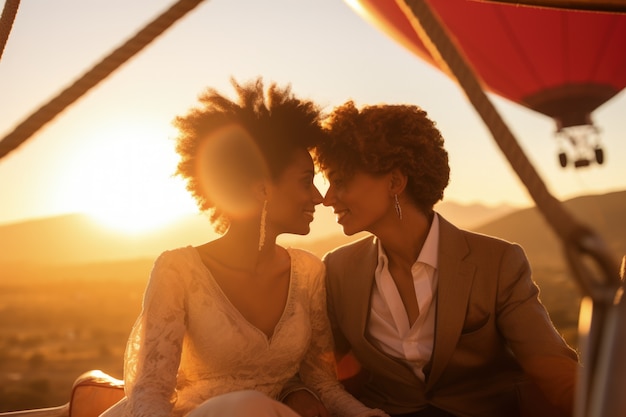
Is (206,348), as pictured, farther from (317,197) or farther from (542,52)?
(542,52)

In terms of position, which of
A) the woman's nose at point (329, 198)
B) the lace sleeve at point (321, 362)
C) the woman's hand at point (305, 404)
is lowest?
the woman's hand at point (305, 404)

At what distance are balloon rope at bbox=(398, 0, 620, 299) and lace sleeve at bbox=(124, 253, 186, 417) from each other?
1.69 meters

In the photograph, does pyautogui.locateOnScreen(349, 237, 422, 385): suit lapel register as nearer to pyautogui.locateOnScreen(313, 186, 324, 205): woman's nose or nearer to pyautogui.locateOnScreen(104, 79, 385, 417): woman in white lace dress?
pyautogui.locateOnScreen(104, 79, 385, 417): woman in white lace dress

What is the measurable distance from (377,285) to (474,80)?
206 centimetres

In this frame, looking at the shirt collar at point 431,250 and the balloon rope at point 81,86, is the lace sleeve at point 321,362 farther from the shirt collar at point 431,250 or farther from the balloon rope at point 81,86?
the balloon rope at point 81,86

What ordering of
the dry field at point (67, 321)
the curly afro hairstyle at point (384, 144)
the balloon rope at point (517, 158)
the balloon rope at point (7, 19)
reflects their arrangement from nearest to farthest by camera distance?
the balloon rope at point (517, 158), the balloon rope at point (7, 19), the curly afro hairstyle at point (384, 144), the dry field at point (67, 321)

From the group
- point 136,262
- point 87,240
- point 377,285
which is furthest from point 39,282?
point 377,285

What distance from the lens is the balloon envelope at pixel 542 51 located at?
36.4ft

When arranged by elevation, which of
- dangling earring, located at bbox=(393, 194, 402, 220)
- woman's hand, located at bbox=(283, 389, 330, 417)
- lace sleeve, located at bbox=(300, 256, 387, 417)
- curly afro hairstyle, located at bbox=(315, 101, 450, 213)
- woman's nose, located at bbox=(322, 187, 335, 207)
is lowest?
woman's hand, located at bbox=(283, 389, 330, 417)

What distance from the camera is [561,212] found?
1.29m

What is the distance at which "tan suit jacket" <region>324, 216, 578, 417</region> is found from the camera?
3071 mm

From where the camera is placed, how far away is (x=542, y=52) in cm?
1142

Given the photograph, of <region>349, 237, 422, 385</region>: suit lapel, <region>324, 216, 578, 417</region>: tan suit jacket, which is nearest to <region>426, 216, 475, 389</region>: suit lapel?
<region>324, 216, 578, 417</region>: tan suit jacket

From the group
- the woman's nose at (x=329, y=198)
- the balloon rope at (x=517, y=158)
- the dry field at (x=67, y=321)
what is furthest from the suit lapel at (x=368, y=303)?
the dry field at (x=67, y=321)
